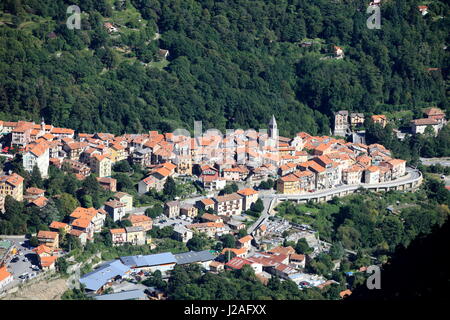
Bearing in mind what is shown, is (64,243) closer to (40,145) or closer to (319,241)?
(40,145)

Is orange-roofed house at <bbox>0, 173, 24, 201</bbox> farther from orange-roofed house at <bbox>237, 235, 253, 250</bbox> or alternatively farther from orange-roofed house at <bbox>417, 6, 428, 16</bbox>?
orange-roofed house at <bbox>417, 6, 428, 16</bbox>

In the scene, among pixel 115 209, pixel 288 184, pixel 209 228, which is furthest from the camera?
pixel 288 184

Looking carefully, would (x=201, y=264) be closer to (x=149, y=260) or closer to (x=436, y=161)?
(x=149, y=260)

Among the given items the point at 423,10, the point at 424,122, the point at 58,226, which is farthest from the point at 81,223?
the point at 423,10

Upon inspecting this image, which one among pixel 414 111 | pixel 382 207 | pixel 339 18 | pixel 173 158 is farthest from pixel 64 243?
pixel 339 18

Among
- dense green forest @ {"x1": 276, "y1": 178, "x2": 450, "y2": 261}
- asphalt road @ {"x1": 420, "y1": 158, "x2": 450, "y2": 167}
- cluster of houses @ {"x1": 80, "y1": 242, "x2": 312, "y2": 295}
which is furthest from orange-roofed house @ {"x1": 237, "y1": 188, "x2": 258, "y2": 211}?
asphalt road @ {"x1": 420, "y1": 158, "x2": 450, "y2": 167}
